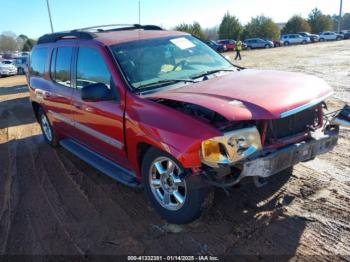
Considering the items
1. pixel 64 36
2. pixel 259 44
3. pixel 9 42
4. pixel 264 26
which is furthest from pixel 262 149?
pixel 9 42

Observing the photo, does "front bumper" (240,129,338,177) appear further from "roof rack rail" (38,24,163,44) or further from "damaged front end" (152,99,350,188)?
"roof rack rail" (38,24,163,44)

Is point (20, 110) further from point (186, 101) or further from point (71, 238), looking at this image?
point (186, 101)

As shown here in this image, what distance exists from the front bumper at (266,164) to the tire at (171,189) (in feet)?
0.61

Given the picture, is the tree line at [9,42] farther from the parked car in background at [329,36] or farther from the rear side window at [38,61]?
the rear side window at [38,61]

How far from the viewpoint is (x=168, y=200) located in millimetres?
4031

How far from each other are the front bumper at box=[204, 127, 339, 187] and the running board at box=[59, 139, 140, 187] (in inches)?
45.2

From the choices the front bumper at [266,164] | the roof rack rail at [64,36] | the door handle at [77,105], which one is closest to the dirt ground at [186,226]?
the front bumper at [266,164]

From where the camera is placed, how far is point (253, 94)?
3691 millimetres

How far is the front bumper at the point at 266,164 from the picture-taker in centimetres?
345

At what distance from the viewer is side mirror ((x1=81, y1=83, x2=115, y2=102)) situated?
4.15 meters

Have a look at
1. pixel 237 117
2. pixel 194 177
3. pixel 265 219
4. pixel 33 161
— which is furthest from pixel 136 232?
pixel 33 161

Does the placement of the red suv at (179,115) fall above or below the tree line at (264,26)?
below

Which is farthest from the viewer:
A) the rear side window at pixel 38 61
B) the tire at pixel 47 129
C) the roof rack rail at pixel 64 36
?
the tire at pixel 47 129

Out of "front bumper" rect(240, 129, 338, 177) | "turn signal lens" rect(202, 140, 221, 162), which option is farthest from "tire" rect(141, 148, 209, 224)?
"front bumper" rect(240, 129, 338, 177)
